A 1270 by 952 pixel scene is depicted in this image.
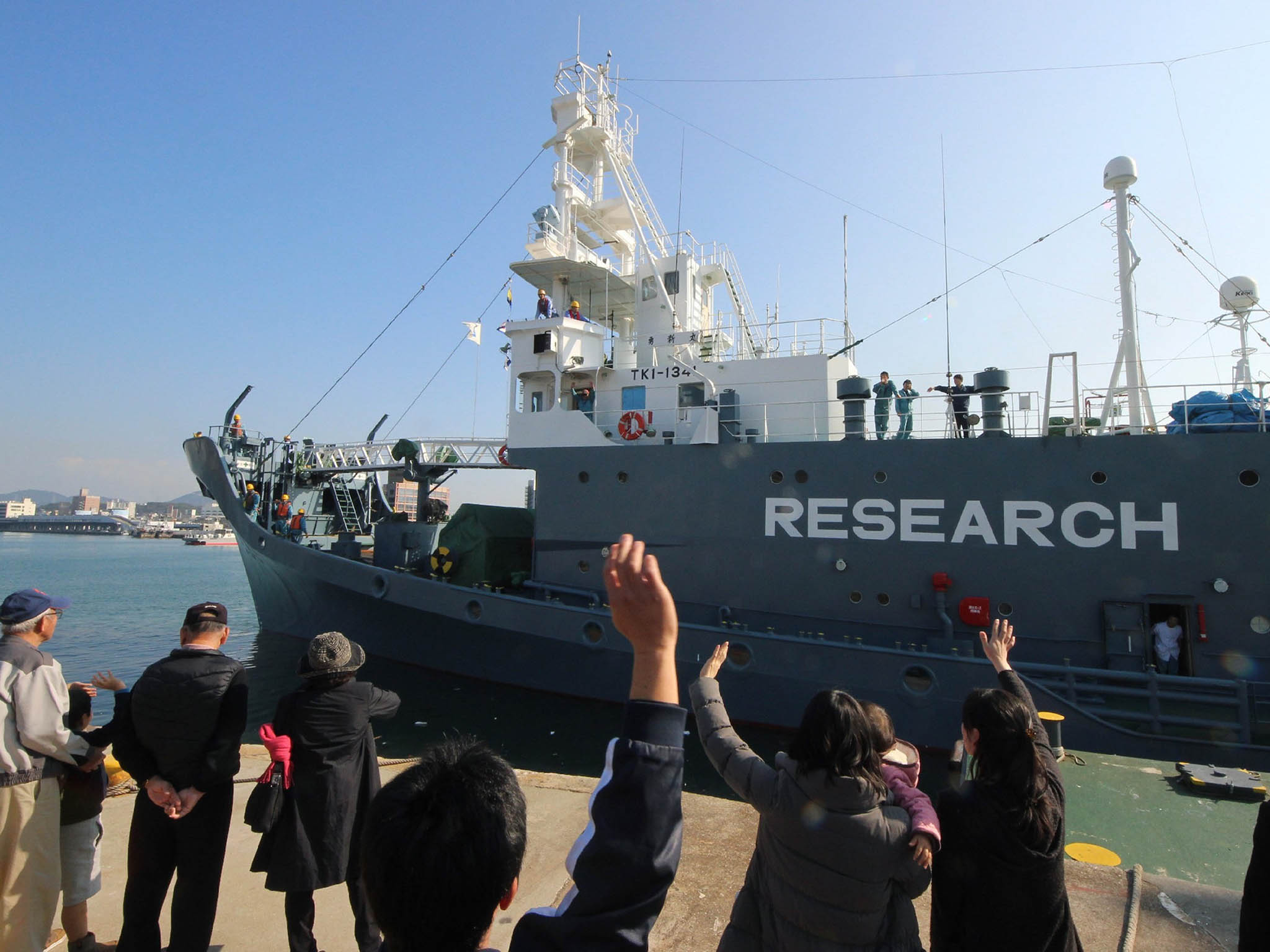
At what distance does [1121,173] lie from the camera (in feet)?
30.8

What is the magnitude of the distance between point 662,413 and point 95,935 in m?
9.04

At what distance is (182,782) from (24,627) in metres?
0.92

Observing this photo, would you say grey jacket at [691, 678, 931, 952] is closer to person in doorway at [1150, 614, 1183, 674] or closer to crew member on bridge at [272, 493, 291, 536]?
person in doorway at [1150, 614, 1183, 674]

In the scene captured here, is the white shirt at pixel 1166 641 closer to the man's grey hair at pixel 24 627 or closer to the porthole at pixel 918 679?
the porthole at pixel 918 679

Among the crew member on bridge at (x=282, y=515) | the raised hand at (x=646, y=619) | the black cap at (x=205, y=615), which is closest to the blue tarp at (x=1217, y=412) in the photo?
the raised hand at (x=646, y=619)

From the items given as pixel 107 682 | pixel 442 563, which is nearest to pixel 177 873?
pixel 107 682

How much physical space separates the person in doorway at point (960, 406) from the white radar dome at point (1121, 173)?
386 cm

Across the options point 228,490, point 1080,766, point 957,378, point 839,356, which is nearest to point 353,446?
point 228,490

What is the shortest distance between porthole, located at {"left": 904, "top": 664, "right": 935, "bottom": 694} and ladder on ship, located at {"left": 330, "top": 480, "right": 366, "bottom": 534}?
13.6 m

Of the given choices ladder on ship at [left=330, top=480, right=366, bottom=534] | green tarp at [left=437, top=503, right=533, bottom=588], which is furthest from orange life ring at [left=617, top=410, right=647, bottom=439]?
ladder on ship at [left=330, top=480, right=366, bottom=534]

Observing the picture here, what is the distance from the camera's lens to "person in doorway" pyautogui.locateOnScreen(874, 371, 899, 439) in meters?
9.07

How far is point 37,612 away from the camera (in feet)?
9.07

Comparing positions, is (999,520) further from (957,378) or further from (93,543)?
(93,543)

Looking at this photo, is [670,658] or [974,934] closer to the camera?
[670,658]
